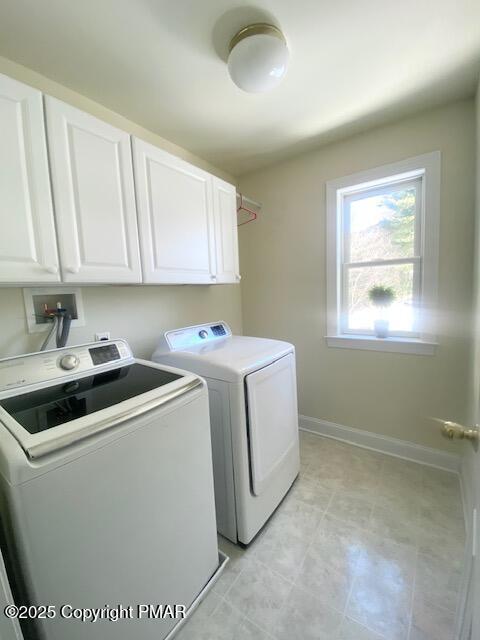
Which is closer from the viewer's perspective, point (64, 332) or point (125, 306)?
point (64, 332)

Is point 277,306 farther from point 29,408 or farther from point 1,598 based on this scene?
point 1,598

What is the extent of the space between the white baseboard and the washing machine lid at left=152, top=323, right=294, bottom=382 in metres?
1.08

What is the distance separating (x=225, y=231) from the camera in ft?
6.41

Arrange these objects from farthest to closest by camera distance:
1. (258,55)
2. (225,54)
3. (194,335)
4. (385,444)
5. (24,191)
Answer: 1. (385,444)
2. (194,335)
3. (225,54)
4. (258,55)
5. (24,191)

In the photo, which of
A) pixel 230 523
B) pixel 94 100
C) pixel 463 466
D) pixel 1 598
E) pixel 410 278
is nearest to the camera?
pixel 1 598

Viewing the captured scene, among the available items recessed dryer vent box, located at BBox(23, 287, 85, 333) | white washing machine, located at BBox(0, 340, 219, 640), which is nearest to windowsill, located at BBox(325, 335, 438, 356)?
white washing machine, located at BBox(0, 340, 219, 640)

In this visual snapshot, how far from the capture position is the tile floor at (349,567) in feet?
3.44

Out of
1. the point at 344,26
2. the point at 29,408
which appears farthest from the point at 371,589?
the point at 344,26

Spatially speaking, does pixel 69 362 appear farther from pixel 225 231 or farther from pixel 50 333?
pixel 225 231

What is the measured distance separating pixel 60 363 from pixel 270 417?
1084 millimetres

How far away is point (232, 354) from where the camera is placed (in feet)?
4.83

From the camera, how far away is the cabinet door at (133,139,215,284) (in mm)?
1398

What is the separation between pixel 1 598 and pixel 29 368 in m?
0.75

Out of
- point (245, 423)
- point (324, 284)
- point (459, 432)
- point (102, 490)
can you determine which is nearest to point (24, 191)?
point (102, 490)
